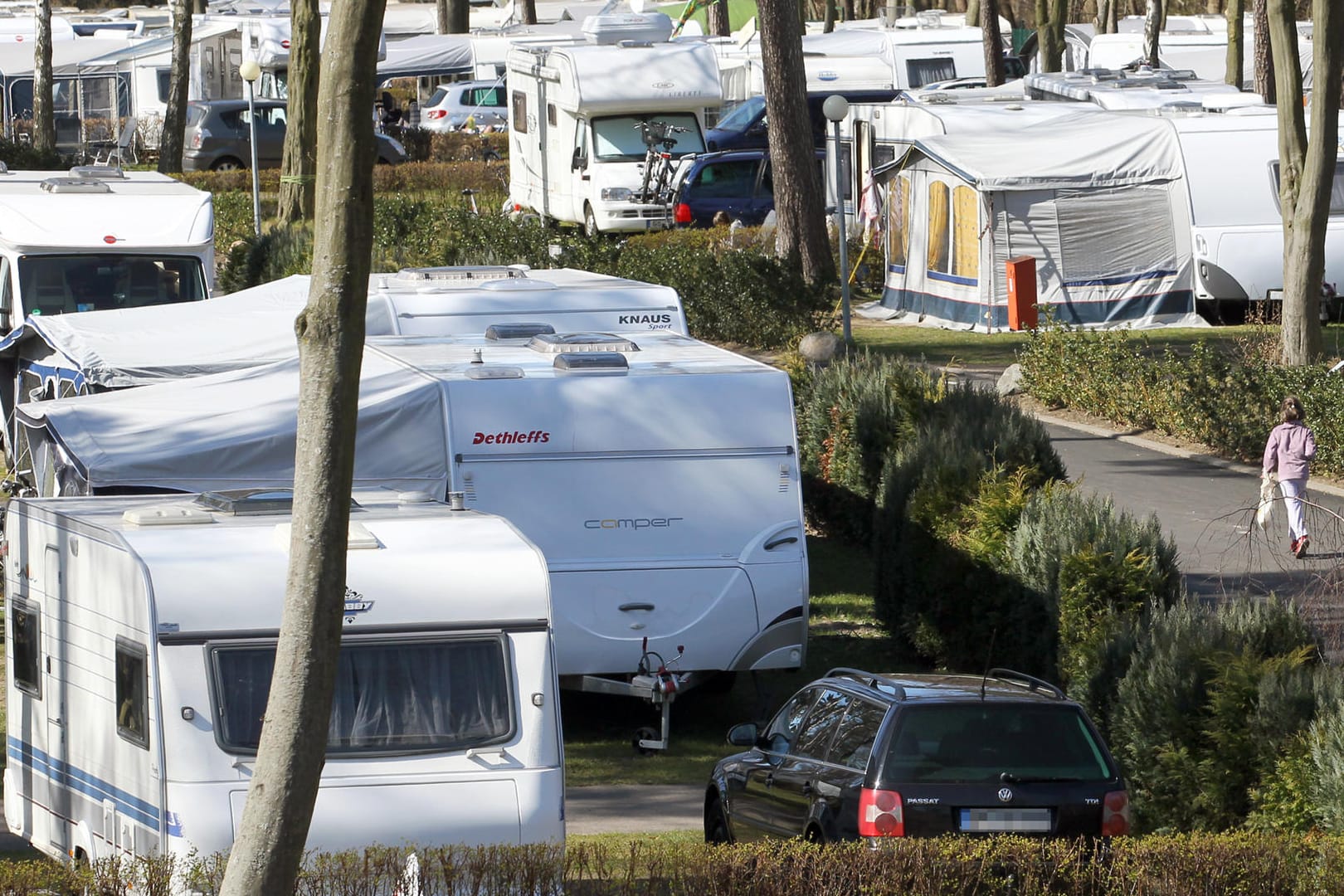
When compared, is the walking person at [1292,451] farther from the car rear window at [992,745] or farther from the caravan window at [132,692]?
the caravan window at [132,692]

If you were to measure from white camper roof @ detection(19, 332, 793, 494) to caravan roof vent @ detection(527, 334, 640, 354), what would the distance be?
1.77 ft

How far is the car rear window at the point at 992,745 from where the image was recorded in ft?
25.9

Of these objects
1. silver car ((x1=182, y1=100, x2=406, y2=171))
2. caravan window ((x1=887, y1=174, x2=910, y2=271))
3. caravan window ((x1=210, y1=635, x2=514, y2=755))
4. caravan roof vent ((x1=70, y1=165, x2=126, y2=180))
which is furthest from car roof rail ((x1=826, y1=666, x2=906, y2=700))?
silver car ((x1=182, y1=100, x2=406, y2=171))

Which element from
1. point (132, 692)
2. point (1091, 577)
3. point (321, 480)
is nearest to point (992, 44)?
point (1091, 577)

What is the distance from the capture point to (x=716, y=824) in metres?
9.42

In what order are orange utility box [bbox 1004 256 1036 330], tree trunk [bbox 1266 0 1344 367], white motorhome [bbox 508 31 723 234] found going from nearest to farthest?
tree trunk [bbox 1266 0 1344 367] → orange utility box [bbox 1004 256 1036 330] → white motorhome [bbox 508 31 723 234]

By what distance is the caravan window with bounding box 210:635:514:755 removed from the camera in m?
7.27

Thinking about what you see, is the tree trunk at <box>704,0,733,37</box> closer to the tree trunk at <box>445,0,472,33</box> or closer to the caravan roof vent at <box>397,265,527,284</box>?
the tree trunk at <box>445,0,472,33</box>

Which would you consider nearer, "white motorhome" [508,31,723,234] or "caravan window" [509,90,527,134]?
"white motorhome" [508,31,723,234]

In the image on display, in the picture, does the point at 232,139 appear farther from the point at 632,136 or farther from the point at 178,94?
the point at 632,136

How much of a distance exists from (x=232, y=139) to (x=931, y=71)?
1683 centimetres

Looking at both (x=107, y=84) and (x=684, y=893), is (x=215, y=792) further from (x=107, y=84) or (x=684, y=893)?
(x=107, y=84)

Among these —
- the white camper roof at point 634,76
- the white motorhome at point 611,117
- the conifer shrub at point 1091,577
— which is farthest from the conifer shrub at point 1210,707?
the white camper roof at point 634,76

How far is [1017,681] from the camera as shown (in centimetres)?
870
